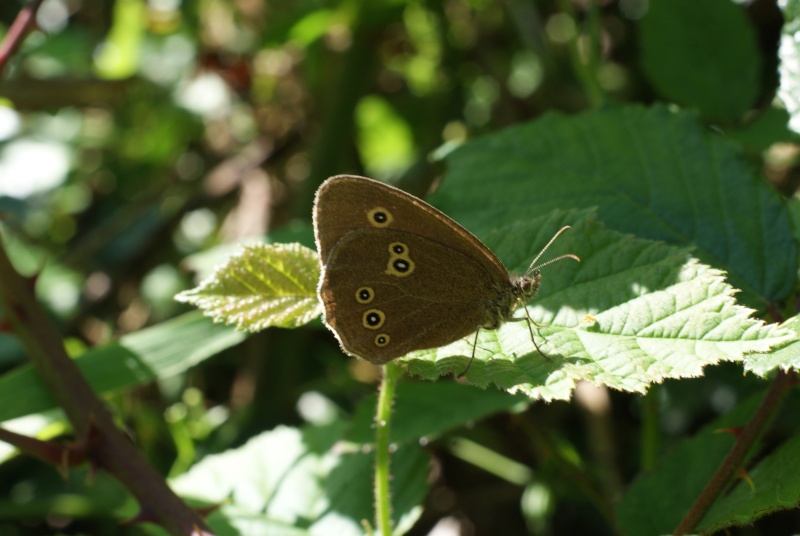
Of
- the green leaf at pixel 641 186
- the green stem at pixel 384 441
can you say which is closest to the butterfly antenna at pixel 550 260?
the green leaf at pixel 641 186

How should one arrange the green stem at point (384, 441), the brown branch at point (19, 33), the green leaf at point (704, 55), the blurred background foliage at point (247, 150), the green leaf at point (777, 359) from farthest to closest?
the blurred background foliage at point (247, 150) < the green leaf at point (704, 55) < the brown branch at point (19, 33) < the green stem at point (384, 441) < the green leaf at point (777, 359)

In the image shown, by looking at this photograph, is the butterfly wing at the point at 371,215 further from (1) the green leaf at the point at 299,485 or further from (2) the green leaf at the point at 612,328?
(1) the green leaf at the point at 299,485

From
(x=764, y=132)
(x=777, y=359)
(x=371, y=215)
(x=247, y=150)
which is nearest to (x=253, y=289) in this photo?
(x=371, y=215)

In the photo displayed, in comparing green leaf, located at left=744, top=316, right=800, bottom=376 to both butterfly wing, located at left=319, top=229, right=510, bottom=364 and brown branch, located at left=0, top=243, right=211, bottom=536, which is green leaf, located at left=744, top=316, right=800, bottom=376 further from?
brown branch, located at left=0, top=243, right=211, bottom=536

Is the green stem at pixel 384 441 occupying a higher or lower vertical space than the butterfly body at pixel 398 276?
lower

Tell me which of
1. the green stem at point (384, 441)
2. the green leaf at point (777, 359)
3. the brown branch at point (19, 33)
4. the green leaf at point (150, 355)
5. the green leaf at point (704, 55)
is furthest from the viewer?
the green leaf at point (704, 55)

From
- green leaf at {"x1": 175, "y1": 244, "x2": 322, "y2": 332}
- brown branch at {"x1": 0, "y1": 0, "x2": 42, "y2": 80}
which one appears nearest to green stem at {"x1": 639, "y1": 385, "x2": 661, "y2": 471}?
green leaf at {"x1": 175, "y1": 244, "x2": 322, "y2": 332}

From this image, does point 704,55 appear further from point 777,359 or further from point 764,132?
point 777,359
